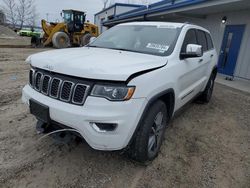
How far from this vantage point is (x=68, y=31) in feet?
62.8

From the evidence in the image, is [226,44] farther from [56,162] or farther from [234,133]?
[56,162]

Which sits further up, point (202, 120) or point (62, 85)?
point (62, 85)

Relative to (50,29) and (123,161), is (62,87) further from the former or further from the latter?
(50,29)

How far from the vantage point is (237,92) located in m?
7.39

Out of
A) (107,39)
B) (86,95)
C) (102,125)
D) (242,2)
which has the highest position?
(242,2)

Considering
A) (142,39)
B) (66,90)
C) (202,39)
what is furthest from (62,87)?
(202,39)

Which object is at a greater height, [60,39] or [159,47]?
[159,47]

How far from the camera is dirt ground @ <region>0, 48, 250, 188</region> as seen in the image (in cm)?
252

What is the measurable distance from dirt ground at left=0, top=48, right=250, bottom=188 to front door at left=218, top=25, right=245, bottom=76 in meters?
6.72

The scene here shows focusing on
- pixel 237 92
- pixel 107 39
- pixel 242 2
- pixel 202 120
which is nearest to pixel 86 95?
pixel 107 39

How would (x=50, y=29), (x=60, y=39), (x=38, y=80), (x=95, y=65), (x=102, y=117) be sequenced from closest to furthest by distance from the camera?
1. (x=102, y=117)
2. (x=95, y=65)
3. (x=38, y=80)
4. (x=60, y=39)
5. (x=50, y=29)

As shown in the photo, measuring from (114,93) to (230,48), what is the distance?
383 inches

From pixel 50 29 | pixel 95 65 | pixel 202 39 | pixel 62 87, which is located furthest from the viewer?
pixel 50 29

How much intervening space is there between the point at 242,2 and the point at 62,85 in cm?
826
